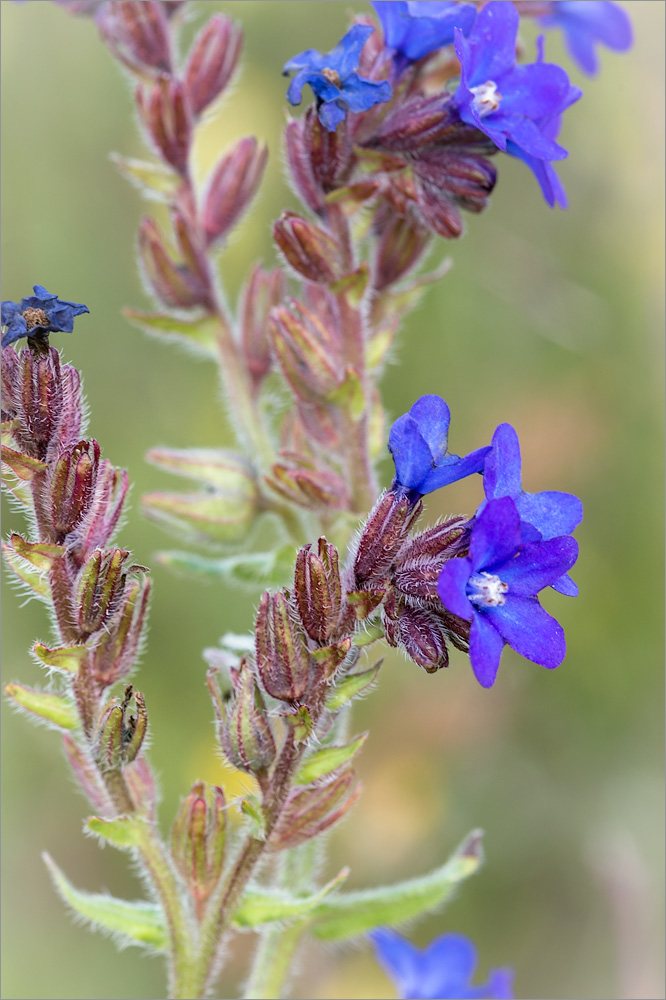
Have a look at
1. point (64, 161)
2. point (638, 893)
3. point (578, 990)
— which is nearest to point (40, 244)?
point (64, 161)

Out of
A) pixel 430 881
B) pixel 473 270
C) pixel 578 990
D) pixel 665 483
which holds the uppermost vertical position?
pixel 473 270

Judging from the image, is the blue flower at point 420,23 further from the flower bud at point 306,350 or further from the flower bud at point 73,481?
the flower bud at point 73,481

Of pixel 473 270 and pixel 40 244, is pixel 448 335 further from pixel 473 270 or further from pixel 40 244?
pixel 40 244

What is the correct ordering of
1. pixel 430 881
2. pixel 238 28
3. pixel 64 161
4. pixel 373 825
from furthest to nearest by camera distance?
pixel 64 161 < pixel 373 825 < pixel 238 28 < pixel 430 881

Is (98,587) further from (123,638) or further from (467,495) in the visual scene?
(467,495)

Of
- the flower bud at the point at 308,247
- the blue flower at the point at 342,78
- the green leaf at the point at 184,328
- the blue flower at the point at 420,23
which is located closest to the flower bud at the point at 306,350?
the flower bud at the point at 308,247
